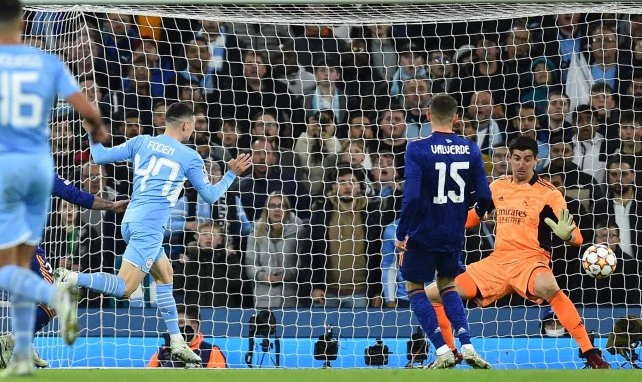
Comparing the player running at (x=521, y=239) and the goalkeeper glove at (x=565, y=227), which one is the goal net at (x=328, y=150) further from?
the goalkeeper glove at (x=565, y=227)

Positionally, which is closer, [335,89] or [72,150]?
[72,150]

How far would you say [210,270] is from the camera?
39.8 ft

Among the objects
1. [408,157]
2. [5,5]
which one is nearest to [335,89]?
[408,157]

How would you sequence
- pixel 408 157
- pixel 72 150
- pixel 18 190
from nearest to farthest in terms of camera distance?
pixel 18 190, pixel 408 157, pixel 72 150

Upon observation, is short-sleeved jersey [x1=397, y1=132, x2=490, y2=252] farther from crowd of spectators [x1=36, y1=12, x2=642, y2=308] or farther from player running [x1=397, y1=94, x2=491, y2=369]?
crowd of spectators [x1=36, y1=12, x2=642, y2=308]

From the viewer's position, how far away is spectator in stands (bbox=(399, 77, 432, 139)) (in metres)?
12.8

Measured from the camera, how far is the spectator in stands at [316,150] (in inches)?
491

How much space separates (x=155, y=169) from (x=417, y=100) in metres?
4.16

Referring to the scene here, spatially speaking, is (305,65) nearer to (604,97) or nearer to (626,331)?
(604,97)

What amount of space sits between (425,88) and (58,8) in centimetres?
408

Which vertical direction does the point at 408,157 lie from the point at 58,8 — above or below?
below

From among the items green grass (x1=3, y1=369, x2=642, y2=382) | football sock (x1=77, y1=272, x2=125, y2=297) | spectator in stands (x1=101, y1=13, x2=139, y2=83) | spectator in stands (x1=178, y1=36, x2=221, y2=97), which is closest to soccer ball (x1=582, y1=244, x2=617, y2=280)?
green grass (x1=3, y1=369, x2=642, y2=382)

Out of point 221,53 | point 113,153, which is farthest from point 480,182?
point 221,53

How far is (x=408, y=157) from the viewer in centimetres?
884
